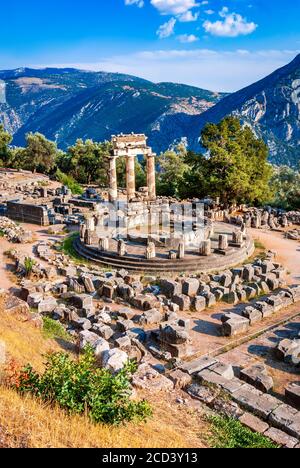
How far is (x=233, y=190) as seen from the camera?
37500 mm

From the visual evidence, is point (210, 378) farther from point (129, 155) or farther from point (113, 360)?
point (129, 155)

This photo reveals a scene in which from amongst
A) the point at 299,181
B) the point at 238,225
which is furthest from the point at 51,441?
the point at 299,181

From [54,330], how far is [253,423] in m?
7.46

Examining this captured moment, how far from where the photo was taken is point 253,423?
377 inches

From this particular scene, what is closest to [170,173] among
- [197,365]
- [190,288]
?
[190,288]

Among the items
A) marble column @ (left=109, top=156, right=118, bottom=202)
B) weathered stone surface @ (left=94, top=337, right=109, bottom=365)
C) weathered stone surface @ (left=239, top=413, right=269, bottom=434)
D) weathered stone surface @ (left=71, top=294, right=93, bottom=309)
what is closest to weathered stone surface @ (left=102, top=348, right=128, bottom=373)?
weathered stone surface @ (left=94, top=337, right=109, bottom=365)

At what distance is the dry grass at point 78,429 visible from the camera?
6312mm

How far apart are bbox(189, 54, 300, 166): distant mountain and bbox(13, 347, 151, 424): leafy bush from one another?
111m

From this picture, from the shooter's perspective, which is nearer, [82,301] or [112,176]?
[82,301]

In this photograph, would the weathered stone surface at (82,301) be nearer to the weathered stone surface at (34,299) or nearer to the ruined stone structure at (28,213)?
the weathered stone surface at (34,299)

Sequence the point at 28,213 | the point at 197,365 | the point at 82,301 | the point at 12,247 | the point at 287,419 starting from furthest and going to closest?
the point at 28,213
the point at 12,247
the point at 82,301
the point at 197,365
the point at 287,419

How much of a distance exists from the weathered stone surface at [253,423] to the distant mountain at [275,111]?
109 metres

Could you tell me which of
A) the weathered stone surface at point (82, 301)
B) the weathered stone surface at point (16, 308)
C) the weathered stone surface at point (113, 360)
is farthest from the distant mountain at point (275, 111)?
the weathered stone surface at point (113, 360)

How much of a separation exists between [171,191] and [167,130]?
11819 centimetres
